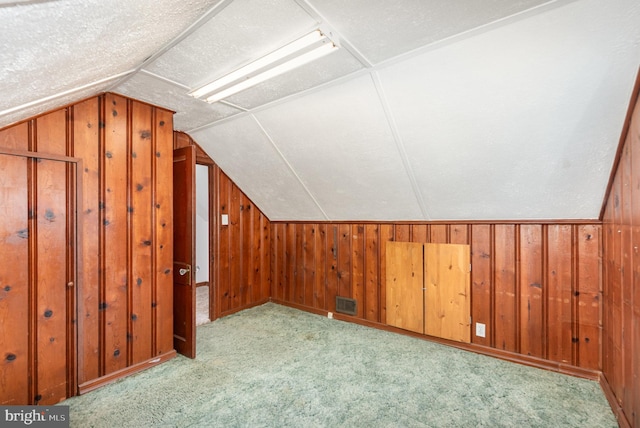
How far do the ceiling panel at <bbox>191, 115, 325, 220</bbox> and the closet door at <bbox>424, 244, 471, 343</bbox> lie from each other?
61.3 inches

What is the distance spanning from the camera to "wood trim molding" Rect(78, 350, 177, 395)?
2279 mm

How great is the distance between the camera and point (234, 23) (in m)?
1.57

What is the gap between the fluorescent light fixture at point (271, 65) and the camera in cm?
172

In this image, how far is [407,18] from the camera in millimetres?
1550

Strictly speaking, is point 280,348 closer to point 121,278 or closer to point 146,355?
point 146,355

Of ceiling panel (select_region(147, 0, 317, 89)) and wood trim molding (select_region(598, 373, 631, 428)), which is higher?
ceiling panel (select_region(147, 0, 317, 89))

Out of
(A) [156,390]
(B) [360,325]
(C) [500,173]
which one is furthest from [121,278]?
(C) [500,173]

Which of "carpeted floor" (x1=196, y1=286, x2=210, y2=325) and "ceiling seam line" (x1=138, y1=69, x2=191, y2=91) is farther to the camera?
"carpeted floor" (x1=196, y1=286, x2=210, y2=325)

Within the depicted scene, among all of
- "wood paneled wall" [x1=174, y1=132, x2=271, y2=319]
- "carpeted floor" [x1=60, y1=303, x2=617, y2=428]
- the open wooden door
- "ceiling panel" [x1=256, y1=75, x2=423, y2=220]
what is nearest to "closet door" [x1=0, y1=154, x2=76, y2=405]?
"carpeted floor" [x1=60, y1=303, x2=617, y2=428]

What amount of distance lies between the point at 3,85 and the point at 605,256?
12.5ft

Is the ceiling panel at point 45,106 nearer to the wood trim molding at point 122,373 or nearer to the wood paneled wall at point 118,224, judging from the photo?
the wood paneled wall at point 118,224

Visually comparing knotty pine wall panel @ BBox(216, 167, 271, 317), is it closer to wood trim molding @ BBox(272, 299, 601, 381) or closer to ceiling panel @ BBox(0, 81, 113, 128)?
wood trim molding @ BBox(272, 299, 601, 381)

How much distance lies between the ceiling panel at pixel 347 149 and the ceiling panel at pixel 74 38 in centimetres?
118

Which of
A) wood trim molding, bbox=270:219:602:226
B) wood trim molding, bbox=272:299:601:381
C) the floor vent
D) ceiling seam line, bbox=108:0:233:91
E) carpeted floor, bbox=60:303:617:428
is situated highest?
ceiling seam line, bbox=108:0:233:91
